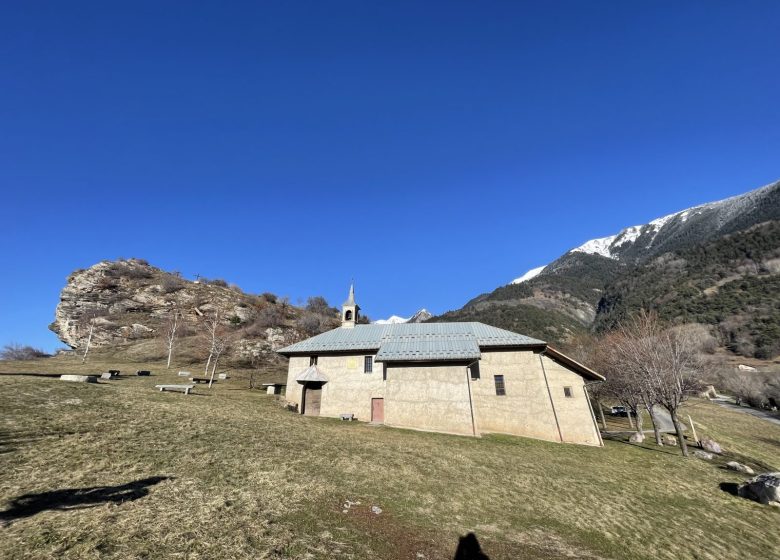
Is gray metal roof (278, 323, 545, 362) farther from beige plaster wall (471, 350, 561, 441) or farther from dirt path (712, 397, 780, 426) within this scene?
dirt path (712, 397, 780, 426)

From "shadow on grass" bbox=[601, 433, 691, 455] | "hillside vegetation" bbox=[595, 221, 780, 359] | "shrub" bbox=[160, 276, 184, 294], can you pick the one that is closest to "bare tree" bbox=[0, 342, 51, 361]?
"shrub" bbox=[160, 276, 184, 294]

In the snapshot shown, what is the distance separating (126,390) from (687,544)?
106 ft

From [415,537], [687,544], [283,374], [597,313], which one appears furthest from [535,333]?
[415,537]

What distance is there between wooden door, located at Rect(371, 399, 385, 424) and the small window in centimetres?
1002

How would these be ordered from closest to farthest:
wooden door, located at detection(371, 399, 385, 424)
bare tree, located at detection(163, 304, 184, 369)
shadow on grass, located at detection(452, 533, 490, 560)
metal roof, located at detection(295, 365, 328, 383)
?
shadow on grass, located at detection(452, 533, 490, 560)
wooden door, located at detection(371, 399, 385, 424)
metal roof, located at detection(295, 365, 328, 383)
bare tree, located at detection(163, 304, 184, 369)

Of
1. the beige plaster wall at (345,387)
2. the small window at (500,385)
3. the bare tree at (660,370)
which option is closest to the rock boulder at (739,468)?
the bare tree at (660,370)

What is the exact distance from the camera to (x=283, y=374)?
52812 millimetres

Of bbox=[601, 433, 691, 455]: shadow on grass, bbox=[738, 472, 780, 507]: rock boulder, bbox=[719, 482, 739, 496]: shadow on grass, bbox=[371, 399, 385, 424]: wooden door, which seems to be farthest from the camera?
bbox=[371, 399, 385, 424]: wooden door

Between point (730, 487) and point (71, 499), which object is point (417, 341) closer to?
point (730, 487)

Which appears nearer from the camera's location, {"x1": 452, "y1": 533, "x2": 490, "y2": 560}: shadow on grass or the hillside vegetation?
{"x1": 452, "y1": 533, "x2": 490, "y2": 560}: shadow on grass

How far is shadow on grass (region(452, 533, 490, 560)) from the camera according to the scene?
31.4 feet

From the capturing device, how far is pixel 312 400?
Answer: 30.6 m

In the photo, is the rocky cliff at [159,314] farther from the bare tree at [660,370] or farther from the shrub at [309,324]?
the bare tree at [660,370]

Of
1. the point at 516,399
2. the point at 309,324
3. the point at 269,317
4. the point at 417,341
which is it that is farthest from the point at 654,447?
the point at 269,317
